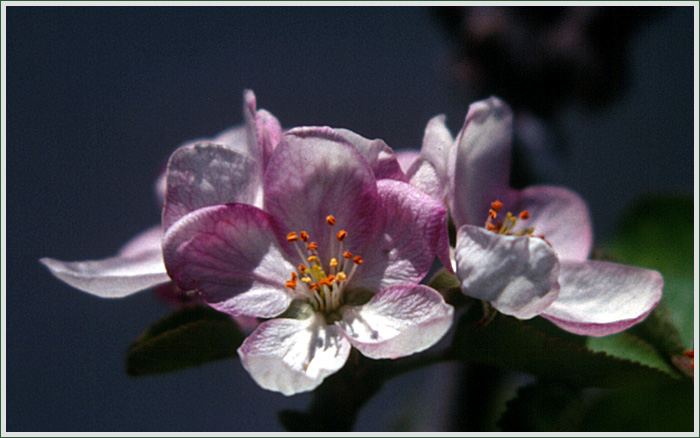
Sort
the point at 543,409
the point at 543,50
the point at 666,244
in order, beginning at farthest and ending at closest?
the point at 543,50, the point at 666,244, the point at 543,409

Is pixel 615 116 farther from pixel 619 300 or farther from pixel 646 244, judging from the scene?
pixel 619 300

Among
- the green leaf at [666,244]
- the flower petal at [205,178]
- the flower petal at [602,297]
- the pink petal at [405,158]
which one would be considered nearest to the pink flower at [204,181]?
the flower petal at [205,178]

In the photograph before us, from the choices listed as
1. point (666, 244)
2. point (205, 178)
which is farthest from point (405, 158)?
point (666, 244)

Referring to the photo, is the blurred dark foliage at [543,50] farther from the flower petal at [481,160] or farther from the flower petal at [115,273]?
the flower petal at [115,273]

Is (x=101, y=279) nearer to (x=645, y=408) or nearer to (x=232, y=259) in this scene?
(x=232, y=259)

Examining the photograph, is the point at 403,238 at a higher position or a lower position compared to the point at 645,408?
higher

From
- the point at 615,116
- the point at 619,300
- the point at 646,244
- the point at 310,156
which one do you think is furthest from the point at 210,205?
the point at 615,116
